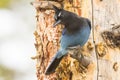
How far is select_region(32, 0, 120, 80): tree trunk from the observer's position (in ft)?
8.18

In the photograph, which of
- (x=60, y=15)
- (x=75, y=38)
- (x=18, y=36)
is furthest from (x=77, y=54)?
(x=18, y=36)

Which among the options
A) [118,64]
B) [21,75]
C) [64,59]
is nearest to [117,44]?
[118,64]

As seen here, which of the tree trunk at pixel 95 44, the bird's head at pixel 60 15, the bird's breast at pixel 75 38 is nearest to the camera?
the bird's head at pixel 60 15

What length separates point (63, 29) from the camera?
7.78 feet

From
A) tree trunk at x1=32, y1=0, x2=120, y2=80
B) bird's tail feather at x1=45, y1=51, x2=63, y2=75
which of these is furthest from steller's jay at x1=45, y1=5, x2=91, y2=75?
tree trunk at x1=32, y1=0, x2=120, y2=80

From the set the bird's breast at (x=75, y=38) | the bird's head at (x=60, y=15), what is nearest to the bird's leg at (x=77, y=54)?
the bird's breast at (x=75, y=38)

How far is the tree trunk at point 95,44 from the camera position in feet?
8.18

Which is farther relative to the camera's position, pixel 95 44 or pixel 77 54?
pixel 95 44

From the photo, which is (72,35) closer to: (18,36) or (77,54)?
(77,54)

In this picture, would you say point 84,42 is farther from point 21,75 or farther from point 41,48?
point 21,75

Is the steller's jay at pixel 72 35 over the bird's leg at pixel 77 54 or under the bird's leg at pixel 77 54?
over

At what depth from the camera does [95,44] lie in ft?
8.22

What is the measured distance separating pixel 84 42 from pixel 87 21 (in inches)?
3.5

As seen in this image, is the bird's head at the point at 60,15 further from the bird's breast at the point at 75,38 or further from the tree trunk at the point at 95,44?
the tree trunk at the point at 95,44
